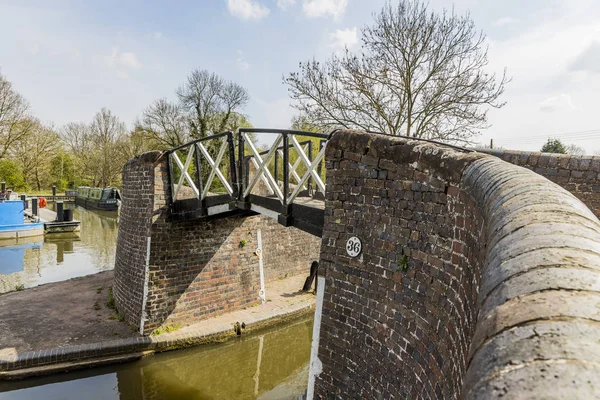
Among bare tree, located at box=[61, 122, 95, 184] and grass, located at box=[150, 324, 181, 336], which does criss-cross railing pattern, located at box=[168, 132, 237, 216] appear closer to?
grass, located at box=[150, 324, 181, 336]

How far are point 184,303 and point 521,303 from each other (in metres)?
7.65

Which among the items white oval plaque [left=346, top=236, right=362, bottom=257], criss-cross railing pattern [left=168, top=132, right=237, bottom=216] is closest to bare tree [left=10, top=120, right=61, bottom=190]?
criss-cross railing pattern [left=168, top=132, right=237, bottom=216]

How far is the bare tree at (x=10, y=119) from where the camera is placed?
26.8m

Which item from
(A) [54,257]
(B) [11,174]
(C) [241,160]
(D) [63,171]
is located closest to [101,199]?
(B) [11,174]

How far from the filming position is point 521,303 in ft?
2.94

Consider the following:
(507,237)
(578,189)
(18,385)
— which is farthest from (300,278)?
(507,237)

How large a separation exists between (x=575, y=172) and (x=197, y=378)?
258 inches

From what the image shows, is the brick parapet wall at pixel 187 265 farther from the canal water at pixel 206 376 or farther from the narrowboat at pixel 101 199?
the narrowboat at pixel 101 199

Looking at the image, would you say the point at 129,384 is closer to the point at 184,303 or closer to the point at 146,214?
the point at 184,303

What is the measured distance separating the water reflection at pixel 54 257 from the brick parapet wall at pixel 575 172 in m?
13.3

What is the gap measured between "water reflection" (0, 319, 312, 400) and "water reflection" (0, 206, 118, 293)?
6488mm

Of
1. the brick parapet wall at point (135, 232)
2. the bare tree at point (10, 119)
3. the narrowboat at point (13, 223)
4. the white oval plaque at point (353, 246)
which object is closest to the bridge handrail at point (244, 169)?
the brick parapet wall at point (135, 232)

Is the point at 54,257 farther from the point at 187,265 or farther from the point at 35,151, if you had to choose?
the point at 35,151

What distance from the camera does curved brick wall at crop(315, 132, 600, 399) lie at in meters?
0.78
